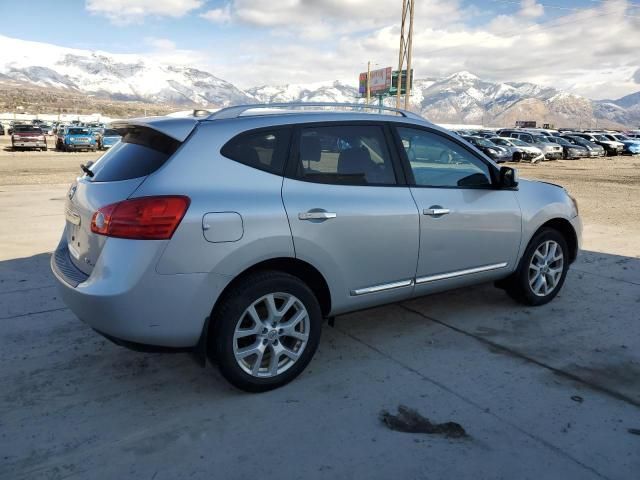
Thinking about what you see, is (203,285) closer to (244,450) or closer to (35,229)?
(244,450)

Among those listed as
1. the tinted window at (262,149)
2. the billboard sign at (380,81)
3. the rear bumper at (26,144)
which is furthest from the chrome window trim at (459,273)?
the billboard sign at (380,81)

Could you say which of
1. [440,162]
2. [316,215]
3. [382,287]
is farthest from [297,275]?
[440,162]

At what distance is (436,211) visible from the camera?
3.91 metres

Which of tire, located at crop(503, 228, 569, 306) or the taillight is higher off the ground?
the taillight

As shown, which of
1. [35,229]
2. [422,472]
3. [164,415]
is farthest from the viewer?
[35,229]

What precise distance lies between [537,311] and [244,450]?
A: 123 inches

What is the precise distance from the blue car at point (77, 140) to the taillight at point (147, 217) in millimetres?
31772

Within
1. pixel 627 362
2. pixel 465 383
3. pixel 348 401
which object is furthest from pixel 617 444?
pixel 348 401

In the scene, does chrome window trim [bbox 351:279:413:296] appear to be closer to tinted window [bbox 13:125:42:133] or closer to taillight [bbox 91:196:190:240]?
taillight [bbox 91:196:190:240]

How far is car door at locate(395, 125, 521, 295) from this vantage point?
3.94 metres

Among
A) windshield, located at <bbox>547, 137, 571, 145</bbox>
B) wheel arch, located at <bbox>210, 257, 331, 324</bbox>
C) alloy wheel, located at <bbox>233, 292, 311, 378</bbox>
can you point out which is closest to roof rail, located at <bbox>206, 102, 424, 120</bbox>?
wheel arch, located at <bbox>210, 257, 331, 324</bbox>

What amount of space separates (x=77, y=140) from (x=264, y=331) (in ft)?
105

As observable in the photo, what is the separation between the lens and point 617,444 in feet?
9.23

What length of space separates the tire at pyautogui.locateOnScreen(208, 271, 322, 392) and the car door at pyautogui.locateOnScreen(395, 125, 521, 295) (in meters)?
1.03
